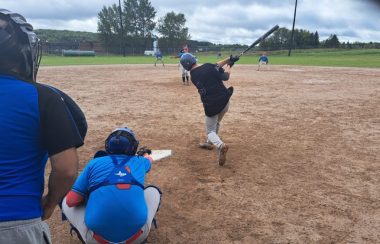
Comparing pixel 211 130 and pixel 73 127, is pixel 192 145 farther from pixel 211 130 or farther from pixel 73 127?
pixel 73 127

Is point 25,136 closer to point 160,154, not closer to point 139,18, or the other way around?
point 160,154

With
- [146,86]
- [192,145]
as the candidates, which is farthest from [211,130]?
[146,86]

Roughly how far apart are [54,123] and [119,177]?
140 centimetres

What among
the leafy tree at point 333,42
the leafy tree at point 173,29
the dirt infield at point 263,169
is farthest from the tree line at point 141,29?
the dirt infield at point 263,169

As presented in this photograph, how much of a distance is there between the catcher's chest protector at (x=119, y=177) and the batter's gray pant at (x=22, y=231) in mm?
1150

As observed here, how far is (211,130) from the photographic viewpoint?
631 cm

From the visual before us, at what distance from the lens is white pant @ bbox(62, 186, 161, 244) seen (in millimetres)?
3151

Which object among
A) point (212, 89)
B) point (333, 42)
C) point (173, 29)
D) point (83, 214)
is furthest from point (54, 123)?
point (173, 29)

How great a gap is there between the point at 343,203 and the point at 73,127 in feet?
12.6

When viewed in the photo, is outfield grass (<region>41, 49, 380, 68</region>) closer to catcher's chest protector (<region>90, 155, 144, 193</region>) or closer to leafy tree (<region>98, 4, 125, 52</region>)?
catcher's chest protector (<region>90, 155, 144, 193</region>)

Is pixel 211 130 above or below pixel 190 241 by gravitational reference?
above

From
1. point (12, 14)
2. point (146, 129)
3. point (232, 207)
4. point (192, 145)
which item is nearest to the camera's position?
point (12, 14)

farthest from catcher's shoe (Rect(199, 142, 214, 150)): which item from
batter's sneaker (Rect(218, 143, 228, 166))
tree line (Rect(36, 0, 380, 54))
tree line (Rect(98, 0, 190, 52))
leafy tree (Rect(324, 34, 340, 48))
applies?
tree line (Rect(98, 0, 190, 52))

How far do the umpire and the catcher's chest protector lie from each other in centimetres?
114
